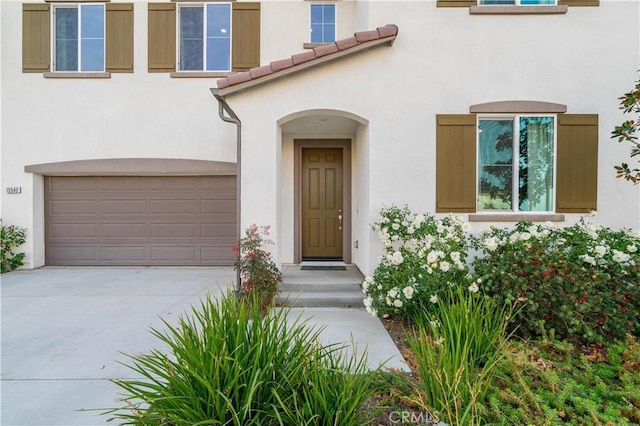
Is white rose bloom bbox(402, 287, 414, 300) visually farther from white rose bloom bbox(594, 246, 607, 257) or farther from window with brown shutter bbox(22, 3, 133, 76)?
window with brown shutter bbox(22, 3, 133, 76)

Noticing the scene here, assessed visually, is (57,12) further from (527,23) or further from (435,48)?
(527,23)

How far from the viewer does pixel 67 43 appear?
7375mm

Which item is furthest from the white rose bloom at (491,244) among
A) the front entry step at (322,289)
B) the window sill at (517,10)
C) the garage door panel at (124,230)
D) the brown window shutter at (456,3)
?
the garage door panel at (124,230)

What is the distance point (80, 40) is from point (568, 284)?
33.5 ft

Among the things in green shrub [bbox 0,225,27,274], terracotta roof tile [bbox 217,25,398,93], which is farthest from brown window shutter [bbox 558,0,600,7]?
green shrub [bbox 0,225,27,274]

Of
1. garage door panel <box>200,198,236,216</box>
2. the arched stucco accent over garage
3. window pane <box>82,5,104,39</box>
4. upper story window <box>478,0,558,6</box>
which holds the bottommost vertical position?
garage door panel <box>200,198,236,216</box>

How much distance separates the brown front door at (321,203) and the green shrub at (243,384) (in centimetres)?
518

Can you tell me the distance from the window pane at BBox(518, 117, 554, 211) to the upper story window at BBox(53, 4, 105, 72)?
8.84 metres

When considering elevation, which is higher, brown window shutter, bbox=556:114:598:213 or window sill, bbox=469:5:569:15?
window sill, bbox=469:5:569:15

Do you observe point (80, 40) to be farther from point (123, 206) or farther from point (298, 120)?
point (298, 120)

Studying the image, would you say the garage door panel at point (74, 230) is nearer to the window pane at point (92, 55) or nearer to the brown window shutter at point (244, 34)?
the window pane at point (92, 55)

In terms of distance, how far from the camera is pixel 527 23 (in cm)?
528

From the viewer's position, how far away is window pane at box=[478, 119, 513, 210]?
5.36 metres

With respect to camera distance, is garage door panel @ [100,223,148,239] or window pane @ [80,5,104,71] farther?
garage door panel @ [100,223,148,239]
